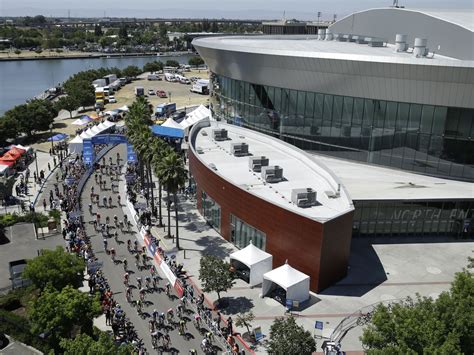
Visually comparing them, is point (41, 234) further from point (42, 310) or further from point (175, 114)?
point (175, 114)

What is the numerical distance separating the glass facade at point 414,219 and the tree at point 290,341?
1632 centimetres

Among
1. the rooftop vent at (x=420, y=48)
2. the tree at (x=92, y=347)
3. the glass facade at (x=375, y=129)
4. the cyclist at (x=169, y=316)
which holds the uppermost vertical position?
the rooftop vent at (x=420, y=48)

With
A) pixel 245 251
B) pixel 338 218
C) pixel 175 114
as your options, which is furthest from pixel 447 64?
pixel 175 114

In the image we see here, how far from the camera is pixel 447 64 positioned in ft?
119

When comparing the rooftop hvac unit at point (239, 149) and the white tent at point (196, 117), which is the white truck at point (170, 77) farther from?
the rooftop hvac unit at point (239, 149)

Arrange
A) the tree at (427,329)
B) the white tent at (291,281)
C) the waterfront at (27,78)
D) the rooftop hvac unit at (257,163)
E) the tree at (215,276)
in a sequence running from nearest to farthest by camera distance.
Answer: the tree at (427,329) → the tree at (215,276) → the white tent at (291,281) → the rooftop hvac unit at (257,163) → the waterfront at (27,78)

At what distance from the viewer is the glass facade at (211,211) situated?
38.8 m

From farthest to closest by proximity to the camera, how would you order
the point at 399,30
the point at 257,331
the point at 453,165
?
the point at 399,30, the point at 453,165, the point at 257,331

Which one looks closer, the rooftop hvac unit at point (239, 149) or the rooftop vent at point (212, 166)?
the rooftop vent at point (212, 166)

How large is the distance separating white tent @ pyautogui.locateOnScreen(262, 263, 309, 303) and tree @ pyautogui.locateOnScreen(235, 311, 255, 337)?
2.42m

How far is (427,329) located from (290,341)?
20.2ft

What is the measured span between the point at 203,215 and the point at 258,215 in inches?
398

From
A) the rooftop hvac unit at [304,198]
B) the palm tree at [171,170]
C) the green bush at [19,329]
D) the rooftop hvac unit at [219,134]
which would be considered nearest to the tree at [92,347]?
the green bush at [19,329]

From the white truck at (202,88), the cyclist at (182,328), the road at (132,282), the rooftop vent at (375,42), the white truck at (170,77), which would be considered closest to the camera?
the road at (132,282)
